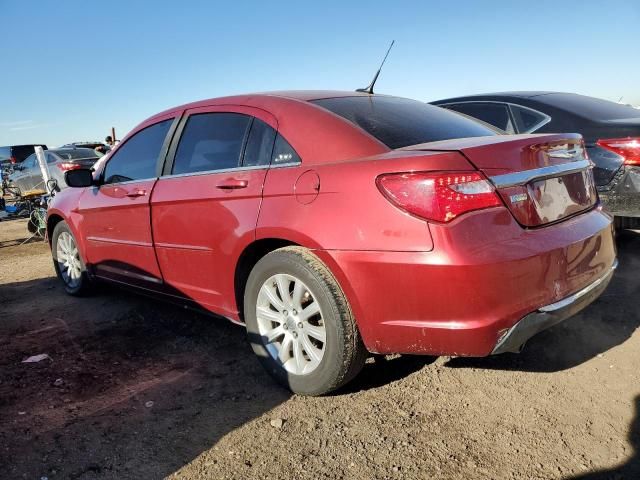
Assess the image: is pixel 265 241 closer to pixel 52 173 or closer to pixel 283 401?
pixel 283 401

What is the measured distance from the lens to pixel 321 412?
265 cm

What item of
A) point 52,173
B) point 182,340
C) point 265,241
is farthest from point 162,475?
point 52,173

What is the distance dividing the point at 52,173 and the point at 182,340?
10589mm

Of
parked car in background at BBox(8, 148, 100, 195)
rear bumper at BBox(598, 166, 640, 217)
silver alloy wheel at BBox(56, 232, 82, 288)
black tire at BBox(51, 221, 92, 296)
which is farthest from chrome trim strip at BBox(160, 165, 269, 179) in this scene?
parked car in background at BBox(8, 148, 100, 195)

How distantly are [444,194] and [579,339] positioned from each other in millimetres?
1733

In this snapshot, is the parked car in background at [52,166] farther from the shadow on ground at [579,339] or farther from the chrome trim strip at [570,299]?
the chrome trim strip at [570,299]

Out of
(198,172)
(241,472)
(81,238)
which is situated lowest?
(241,472)

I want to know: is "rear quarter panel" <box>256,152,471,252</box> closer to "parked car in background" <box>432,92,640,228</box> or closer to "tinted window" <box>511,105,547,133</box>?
"parked car in background" <box>432,92,640,228</box>

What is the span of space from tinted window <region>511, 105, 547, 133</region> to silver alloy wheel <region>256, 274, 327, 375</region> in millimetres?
3226

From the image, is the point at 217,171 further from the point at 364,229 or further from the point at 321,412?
the point at 321,412

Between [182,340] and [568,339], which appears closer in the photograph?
[568,339]

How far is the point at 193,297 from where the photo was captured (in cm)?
346

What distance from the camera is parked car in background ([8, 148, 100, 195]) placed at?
12.3 metres

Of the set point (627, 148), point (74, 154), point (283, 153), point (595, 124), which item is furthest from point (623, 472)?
point (74, 154)
